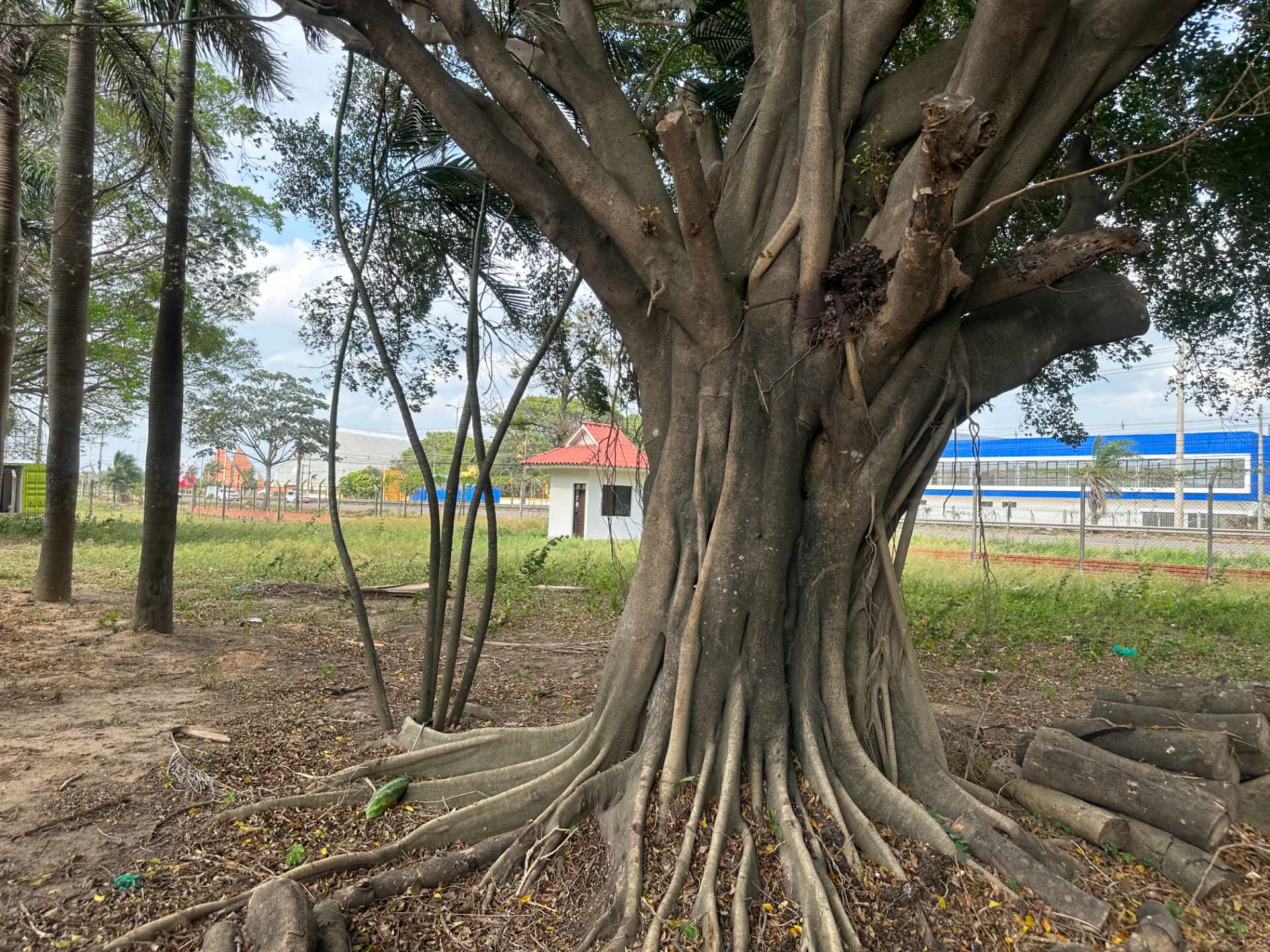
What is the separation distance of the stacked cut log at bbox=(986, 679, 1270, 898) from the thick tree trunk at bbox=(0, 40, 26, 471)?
1166 cm

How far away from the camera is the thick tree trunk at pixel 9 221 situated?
9227mm

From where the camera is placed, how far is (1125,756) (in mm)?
3914

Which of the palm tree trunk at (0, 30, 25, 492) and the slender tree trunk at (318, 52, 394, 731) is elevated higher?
the palm tree trunk at (0, 30, 25, 492)

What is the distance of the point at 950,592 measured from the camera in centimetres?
1168

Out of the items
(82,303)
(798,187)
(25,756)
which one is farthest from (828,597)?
(82,303)

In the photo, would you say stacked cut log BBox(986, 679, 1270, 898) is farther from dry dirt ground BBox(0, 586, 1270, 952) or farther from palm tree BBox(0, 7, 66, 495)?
palm tree BBox(0, 7, 66, 495)

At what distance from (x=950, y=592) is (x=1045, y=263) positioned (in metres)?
9.10

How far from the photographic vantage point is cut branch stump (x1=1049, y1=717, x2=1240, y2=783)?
3646 mm

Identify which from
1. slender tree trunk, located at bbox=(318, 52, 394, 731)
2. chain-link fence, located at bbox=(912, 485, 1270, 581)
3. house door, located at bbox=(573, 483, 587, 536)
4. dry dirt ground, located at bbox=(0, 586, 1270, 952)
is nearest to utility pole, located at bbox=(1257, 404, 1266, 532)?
chain-link fence, located at bbox=(912, 485, 1270, 581)

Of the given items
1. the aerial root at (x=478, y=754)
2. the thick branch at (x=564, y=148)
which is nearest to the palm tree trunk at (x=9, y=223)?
the thick branch at (x=564, y=148)

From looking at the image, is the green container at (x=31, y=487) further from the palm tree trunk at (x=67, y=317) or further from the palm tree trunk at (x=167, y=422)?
the palm tree trunk at (x=167, y=422)

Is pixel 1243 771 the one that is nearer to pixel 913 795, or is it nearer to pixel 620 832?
pixel 913 795

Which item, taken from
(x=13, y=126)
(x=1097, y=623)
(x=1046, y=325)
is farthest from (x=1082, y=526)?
(x=13, y=126)

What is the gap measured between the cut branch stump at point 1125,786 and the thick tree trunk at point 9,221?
11.7 metres
